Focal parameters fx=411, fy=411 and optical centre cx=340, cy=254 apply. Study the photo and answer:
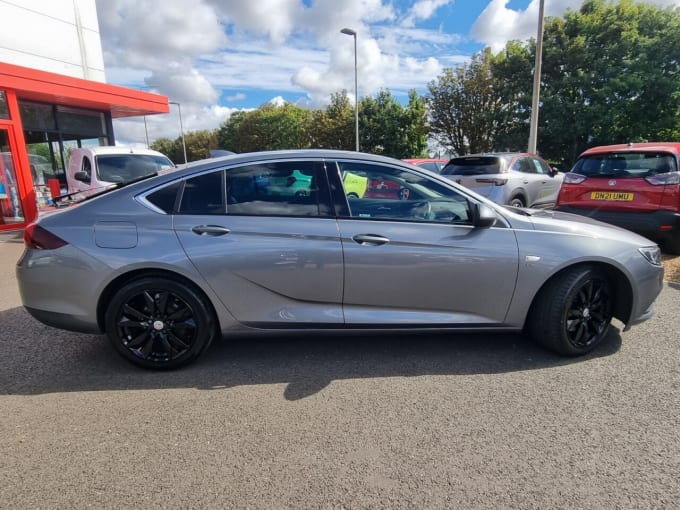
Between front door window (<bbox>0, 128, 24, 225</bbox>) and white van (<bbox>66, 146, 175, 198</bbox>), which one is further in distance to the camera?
front door window (<bbox>0, 128, 24, 225</bbox>)

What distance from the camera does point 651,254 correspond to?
10.7ft

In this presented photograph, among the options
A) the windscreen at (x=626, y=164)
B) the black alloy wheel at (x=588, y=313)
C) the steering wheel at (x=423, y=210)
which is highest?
the windscreen at (x=626, y=164)

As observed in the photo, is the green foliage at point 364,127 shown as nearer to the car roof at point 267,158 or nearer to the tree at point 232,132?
the tree at point 232,132

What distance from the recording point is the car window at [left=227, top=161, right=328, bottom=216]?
2.97 meters

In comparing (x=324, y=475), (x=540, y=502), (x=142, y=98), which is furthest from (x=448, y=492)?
(x=142, y=98)

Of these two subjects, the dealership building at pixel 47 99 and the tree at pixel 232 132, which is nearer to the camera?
the dealership building at pixel 47 99

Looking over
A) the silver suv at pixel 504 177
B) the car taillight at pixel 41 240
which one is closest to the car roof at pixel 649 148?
the silver suv at pixel 504 177

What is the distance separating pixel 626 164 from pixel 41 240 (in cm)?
684

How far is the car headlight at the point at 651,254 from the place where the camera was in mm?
3221

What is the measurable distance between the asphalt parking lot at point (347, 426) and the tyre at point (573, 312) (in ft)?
0.53

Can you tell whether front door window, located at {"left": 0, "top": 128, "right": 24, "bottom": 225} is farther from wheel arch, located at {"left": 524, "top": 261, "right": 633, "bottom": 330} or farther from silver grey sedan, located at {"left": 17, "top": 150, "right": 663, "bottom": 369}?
wheel arch, located at {"left": 524, "top": 261, "right": 633, "bottom": 330}

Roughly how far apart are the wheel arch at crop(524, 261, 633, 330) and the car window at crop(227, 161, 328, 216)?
1763mm

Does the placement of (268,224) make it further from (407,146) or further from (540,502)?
(407,146)

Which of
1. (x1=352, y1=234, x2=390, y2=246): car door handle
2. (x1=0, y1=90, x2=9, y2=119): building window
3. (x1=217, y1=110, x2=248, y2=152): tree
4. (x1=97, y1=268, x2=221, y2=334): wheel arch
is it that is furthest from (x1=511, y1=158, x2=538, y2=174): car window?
(x1=217, y1=110, x2=248, y2=152): tree
